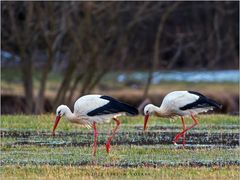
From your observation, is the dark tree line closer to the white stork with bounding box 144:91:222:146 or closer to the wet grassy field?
the wet grassy field

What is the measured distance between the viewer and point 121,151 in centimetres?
1420

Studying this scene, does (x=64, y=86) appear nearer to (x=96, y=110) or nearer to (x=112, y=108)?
(x=96, y=110)

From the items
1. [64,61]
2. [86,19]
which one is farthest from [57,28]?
[64,61]

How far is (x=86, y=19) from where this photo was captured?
99.3ft

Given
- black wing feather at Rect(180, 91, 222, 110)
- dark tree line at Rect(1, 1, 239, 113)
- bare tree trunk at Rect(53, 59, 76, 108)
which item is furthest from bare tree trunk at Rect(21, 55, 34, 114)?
black wing feather at Rect(180, 91, 222, 110)

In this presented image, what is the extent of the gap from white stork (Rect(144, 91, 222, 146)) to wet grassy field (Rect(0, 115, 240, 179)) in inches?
18.6

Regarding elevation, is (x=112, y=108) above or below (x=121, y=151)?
above

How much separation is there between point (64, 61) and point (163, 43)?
22.2 feet

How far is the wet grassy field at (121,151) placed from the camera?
1203 centimetres

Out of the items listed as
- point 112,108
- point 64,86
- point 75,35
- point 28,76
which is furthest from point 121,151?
point 75,35

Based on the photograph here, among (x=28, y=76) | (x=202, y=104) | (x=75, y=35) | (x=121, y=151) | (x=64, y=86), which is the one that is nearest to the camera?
(x=121, y=151)

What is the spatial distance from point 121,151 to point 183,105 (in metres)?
1.89

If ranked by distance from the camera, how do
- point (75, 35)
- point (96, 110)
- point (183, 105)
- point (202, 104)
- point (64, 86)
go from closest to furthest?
point (96, 110) → point (202, 104) → point (183, 105) → point (64, 86) → point (75, 35)

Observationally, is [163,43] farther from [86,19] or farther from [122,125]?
[122,125]
